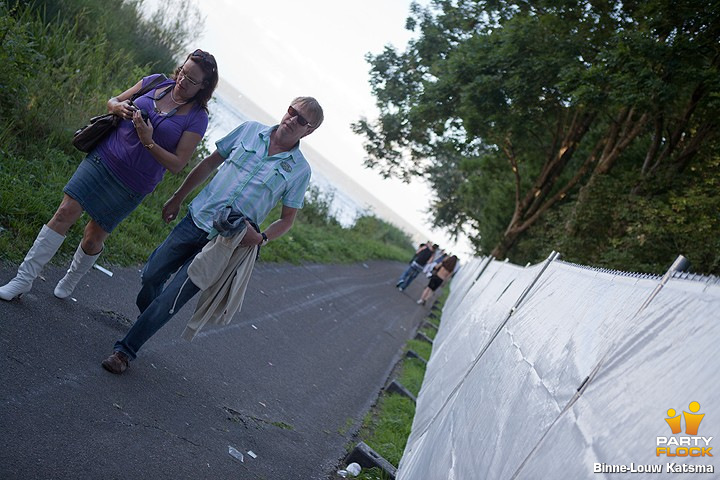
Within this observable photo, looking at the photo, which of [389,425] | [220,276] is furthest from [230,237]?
[389,425]

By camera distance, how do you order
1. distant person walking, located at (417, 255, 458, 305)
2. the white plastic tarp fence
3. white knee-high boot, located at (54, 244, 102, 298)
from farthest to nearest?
distant person walking, located at (417, 255, 458, 305), white knee-high boot, located at (54, 244, 102, 298), the white plastic tarp fence

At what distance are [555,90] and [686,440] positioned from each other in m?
19.4

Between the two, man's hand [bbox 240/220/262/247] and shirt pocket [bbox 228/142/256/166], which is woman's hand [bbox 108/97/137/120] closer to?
shirt pocket [bbox 228/142/256/166]

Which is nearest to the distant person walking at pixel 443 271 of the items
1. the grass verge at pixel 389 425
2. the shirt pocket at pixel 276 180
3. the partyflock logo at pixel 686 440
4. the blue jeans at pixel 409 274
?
the blue jeans at pixel 409 274

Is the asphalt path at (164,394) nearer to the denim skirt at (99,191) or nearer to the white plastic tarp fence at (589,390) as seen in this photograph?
the denim skirt at (99,191)

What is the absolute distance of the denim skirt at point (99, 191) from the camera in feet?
16.2

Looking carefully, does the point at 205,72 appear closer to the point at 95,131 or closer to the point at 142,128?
the point at 142,128

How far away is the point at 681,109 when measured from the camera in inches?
735

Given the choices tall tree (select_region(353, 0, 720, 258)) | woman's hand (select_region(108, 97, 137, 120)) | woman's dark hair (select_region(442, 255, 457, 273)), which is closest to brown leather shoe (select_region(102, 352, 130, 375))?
woman's hand (select_region(108, 97, 137, 120))

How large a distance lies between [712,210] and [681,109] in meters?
5.53

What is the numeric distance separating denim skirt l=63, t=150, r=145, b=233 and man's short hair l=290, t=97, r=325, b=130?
4.61ft

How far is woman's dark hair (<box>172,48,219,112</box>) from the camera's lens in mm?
4836

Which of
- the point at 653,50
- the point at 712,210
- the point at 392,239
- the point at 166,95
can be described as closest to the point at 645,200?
the point at 712,210

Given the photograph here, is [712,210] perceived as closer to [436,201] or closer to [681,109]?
A: [681,109]
